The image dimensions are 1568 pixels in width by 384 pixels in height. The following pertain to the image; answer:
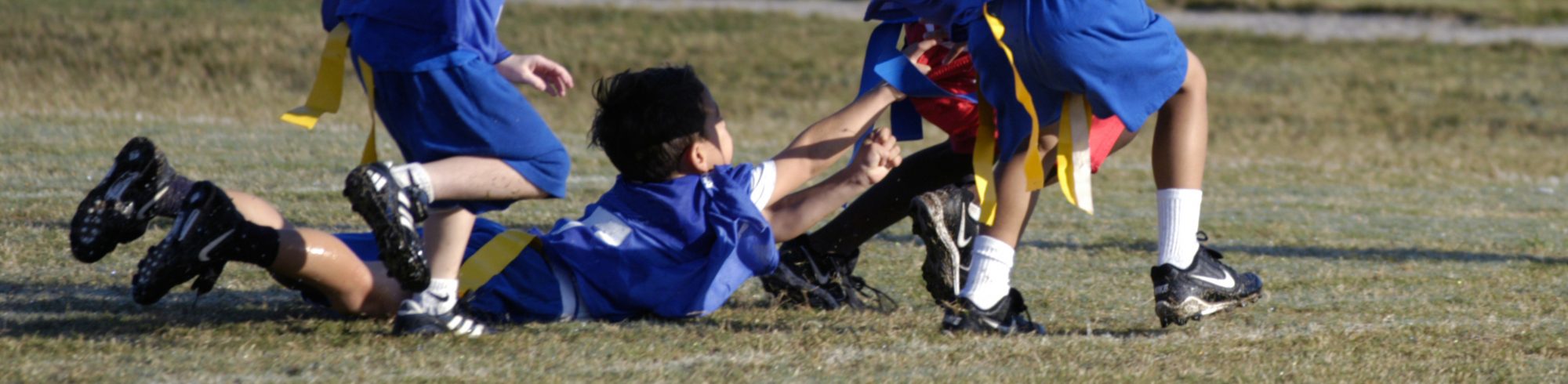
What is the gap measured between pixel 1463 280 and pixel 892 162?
2.06m

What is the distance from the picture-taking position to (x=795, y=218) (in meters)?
4.01

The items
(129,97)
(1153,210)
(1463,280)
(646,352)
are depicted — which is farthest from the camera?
(129,97)

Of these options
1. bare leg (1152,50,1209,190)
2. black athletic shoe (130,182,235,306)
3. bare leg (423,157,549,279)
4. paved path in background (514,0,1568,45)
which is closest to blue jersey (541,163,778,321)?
bare leg (423,157,549,279)

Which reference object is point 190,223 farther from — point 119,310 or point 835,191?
point 835,191

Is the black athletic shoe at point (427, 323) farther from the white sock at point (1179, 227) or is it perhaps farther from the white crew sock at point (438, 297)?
the white sock at point (1179, 227)

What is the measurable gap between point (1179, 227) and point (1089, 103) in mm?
385

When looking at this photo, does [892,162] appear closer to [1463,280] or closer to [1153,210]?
[1463,280]

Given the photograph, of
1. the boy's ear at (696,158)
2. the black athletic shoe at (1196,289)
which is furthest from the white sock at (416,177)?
the black athletic shoe at (1196,289)

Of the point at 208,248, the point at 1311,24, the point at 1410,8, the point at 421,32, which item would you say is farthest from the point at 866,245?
the point at 1410,8

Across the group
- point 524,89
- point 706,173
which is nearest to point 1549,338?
point 706,173

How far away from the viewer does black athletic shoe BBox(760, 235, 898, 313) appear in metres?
4.20

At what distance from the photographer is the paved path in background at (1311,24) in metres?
17.9

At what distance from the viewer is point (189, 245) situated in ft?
10.7

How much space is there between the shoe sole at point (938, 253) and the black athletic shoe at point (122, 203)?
65.0 inches
